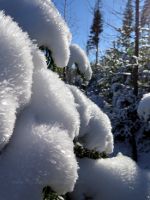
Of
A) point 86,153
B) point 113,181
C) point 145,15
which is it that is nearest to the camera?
point 113,181

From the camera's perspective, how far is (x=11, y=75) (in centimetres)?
102

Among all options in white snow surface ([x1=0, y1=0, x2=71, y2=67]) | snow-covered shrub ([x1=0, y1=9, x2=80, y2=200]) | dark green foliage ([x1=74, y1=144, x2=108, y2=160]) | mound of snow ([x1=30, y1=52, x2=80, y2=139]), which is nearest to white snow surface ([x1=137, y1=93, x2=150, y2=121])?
dark green foliage ([x1=74, y1=144, x2=108, y2=160])

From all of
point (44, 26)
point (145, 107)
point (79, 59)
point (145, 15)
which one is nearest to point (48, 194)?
point (44, 26)

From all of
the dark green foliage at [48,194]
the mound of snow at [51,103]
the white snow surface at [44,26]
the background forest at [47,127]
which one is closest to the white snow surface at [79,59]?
the background forest at [47,127]

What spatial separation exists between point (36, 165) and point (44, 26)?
76cm

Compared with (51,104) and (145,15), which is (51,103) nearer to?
(51,104)

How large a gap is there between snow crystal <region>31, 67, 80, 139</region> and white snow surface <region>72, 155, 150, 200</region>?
0.63m

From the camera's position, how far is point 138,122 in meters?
14.3

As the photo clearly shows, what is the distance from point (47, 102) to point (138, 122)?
43.5 ft

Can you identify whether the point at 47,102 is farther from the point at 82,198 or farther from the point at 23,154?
the point at 82,198

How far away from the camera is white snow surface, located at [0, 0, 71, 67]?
1.61 metres

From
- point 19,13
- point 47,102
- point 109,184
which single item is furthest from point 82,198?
point 19,13

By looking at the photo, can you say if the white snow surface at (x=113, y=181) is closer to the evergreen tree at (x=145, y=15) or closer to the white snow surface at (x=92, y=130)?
the white snow surface at (x=92, y=130)

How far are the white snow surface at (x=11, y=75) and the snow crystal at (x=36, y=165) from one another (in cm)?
8
